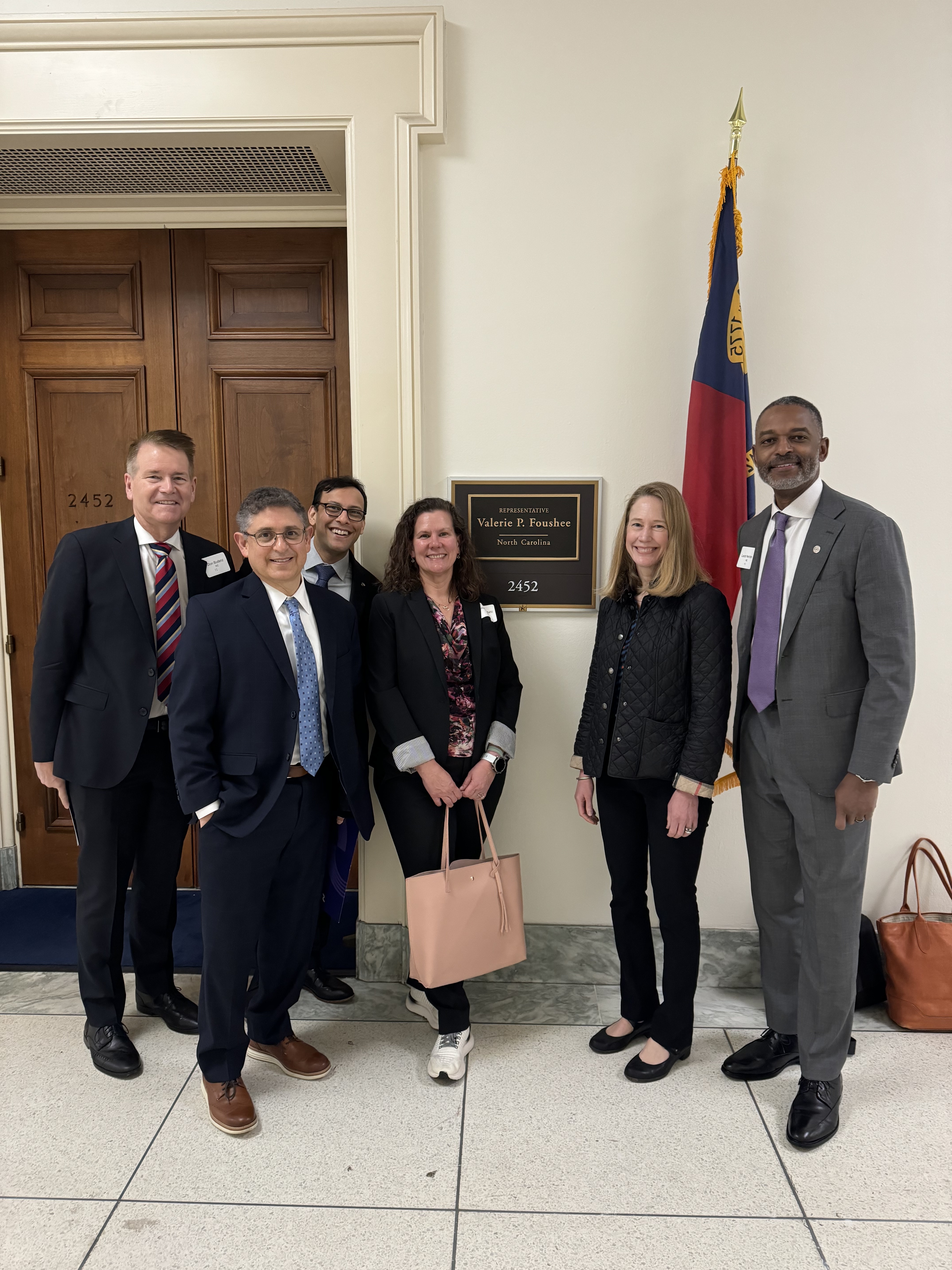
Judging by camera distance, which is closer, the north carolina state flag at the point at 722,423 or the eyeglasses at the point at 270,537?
the eyeglasses at the point at 270,537

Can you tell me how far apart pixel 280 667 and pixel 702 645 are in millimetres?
1184

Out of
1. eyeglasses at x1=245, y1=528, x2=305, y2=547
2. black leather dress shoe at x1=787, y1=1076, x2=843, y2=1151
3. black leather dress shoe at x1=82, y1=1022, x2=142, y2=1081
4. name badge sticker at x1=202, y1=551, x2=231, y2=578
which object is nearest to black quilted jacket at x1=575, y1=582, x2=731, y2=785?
black leather dress shoe at x1=787, y1=1076, x2=843, y2=1151

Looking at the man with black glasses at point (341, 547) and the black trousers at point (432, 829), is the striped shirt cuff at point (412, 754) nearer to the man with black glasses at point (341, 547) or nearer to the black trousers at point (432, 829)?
the black trousers at point (432, 829)

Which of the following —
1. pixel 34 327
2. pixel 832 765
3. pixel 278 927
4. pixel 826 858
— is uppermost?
pixel 34 327

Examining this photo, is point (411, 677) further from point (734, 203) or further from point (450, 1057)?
point (734, 203)

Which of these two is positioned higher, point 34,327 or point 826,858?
point 34,327

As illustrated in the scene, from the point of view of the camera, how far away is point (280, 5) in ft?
9.12

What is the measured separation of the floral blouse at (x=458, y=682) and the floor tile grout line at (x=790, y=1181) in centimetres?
131

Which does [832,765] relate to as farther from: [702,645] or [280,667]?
[280,667]

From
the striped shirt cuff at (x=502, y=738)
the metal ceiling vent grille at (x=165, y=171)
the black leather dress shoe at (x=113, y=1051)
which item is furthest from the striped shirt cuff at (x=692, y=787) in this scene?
the metal ceiling vent grille at (x=165, y=171)

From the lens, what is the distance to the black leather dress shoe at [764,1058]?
100 inches

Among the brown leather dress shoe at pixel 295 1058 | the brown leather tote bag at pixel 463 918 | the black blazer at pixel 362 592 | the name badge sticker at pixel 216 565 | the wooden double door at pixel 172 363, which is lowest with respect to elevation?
the brown leather dress shoe at pixel 295 1058

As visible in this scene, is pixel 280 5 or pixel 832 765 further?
pixel 280 5

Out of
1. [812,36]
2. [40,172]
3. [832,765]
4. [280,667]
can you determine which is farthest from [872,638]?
[40,172]
